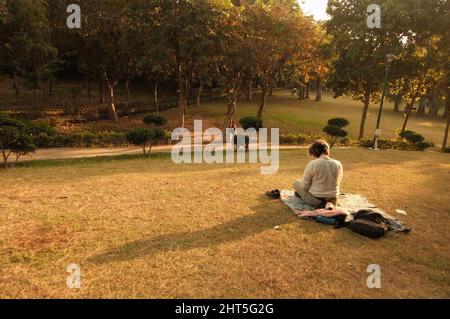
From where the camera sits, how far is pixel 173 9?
20703 mm

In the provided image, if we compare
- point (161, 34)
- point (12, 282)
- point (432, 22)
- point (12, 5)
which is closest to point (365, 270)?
point (12, 282)

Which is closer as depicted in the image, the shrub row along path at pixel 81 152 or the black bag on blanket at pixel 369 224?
the black bag on blanket at pixel 369 224

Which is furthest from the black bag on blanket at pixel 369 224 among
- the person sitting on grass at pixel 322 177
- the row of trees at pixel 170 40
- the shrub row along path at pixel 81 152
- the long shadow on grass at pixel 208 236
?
the row of trees at pixel 170 40

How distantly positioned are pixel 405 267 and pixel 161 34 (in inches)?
778

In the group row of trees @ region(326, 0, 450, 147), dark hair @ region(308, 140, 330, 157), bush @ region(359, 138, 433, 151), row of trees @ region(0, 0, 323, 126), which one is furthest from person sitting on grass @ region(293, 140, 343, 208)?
row of trees @ region(326, 0, 450, 147)

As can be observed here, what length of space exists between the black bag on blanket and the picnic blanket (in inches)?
10.1

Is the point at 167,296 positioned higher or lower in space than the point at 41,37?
lower

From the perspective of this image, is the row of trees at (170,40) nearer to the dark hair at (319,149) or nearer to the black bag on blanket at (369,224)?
the dark hair at (319,149)

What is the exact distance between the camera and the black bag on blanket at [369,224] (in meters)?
6.87

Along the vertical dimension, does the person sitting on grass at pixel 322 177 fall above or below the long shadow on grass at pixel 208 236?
above

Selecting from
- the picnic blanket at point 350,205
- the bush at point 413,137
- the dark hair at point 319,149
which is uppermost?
the dark hair at point 319,149

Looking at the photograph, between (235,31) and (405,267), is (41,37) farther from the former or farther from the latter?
(405,267)

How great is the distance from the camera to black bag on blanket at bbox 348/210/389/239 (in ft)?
22.5

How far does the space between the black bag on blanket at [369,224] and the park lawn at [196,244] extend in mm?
164
